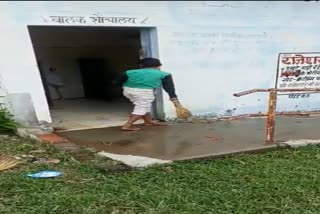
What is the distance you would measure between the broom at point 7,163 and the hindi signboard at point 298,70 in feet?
18.0

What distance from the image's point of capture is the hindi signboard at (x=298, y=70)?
8.57 m

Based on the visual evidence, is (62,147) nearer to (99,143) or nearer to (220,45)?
(99,143)

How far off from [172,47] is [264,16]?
1903 mm

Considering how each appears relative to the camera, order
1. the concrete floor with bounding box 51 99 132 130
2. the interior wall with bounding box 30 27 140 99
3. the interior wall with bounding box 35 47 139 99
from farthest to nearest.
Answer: the interior wall with bounding box 35 47 139 99, the interior wall with bounding box 30 27 140 99, the concrete floor with bounding box 51 99 132 130

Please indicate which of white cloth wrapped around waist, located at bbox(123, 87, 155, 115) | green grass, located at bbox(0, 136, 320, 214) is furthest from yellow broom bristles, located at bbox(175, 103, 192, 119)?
green grass, located at bbox(0, 136, 320, 214)

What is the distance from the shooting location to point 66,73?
1433 cm

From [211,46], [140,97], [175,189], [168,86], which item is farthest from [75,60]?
[175,189]

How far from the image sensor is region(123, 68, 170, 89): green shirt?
21.7 feet

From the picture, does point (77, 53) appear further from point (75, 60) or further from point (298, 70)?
point (298, 70)

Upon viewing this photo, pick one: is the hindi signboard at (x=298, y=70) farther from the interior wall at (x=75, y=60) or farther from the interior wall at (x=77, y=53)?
the interior wall at (x=75, y=60)

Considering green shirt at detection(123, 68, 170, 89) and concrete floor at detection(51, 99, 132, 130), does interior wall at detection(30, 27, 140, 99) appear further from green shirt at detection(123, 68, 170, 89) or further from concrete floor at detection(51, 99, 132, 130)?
green shirt at detection(123, 68, 170, 89)

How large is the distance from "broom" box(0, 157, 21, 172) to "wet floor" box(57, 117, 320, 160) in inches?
43.1

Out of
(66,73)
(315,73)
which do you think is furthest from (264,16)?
(66,73)

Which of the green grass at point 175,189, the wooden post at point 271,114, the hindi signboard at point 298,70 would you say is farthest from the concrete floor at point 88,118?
the hindi signboard at point 298,70
